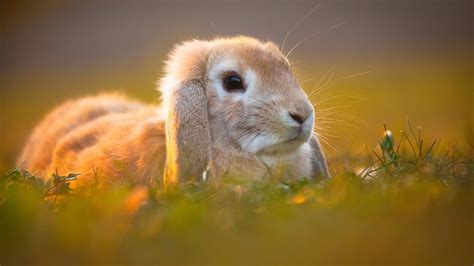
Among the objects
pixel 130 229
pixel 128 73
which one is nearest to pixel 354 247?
pixel 130 229

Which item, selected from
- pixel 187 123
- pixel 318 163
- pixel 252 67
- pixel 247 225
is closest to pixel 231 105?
pixel 252 67

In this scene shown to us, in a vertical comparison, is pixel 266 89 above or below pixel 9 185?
above

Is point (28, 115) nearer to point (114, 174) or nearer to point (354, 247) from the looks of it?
point (114, 174)

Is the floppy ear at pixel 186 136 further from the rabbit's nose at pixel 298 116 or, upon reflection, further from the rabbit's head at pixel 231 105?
the rabbit's nose at pixel 298 116

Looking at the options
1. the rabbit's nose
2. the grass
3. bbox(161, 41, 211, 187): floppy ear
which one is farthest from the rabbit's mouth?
the grass

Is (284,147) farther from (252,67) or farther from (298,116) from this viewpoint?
(252,67)

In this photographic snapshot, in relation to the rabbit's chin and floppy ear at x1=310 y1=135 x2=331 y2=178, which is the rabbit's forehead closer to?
the rabbit's chin

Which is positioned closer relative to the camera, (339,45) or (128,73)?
(128,73)
